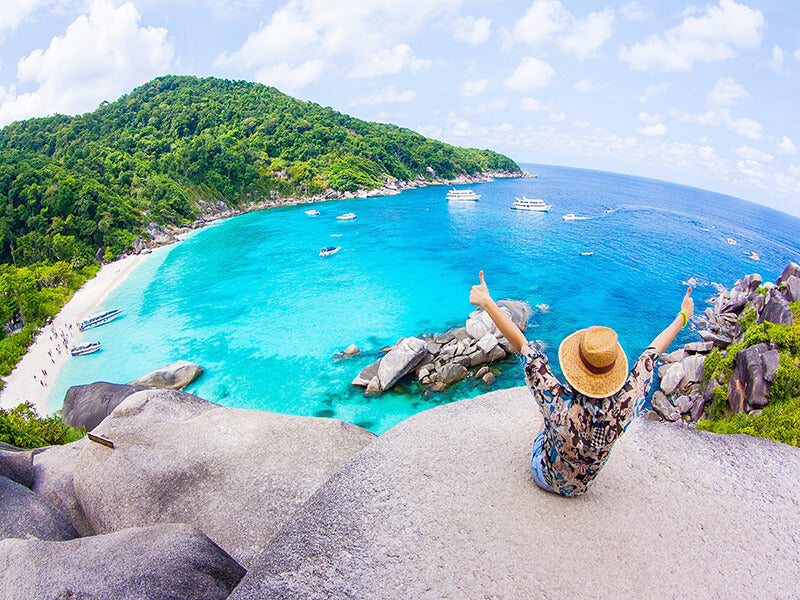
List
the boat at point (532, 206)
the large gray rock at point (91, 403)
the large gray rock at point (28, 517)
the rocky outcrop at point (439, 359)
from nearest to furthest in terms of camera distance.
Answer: the large gray rock at point (28, 517), the large gray rock at point (91, 403), the rocky outcrop at point (439, 359), the boat at point (532, 206)

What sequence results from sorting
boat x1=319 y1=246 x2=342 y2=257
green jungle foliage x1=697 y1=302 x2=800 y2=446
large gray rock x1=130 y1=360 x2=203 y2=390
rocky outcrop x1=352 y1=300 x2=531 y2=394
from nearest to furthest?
1. green jungle foliage x1=697 y1=302 x2=800 y2=446
2. rocky outcrop x1=352 y1=300 x2=531 y2=394
3. large gray rock x1=130 y1=360 x2=203 y2=390
4. boat x1=319 y1=246 x2=342 y2=257

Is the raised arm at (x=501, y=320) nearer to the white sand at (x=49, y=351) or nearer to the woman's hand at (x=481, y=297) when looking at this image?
the woman's hand at (x=481, y=297)

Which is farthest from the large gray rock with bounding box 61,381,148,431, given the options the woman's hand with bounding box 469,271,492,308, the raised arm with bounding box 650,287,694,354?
the raised arm with bounding box 650,287,694,354

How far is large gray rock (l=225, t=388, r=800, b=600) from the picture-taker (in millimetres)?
4652

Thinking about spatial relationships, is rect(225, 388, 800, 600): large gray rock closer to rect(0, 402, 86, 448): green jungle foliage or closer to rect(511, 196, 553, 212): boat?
rect(0, 402, 86, 448): green jungle foliage

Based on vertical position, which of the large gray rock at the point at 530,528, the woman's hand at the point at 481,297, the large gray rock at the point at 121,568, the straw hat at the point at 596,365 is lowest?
the large gray rock at the point at 121,568

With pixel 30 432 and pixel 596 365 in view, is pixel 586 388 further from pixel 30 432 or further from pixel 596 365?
pixel 30 432

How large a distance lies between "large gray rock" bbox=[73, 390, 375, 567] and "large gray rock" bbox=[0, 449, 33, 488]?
1223mm

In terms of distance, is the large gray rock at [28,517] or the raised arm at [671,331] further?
the large gray rock at [28,517]

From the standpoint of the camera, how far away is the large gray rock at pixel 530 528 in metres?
4.65

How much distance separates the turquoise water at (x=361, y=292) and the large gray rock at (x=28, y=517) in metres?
12.6

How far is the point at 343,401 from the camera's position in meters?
21.2

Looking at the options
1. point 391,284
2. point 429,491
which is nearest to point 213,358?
point 391,284

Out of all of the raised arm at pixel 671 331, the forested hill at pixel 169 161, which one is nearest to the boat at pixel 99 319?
the forested hill at pixel 169 161
